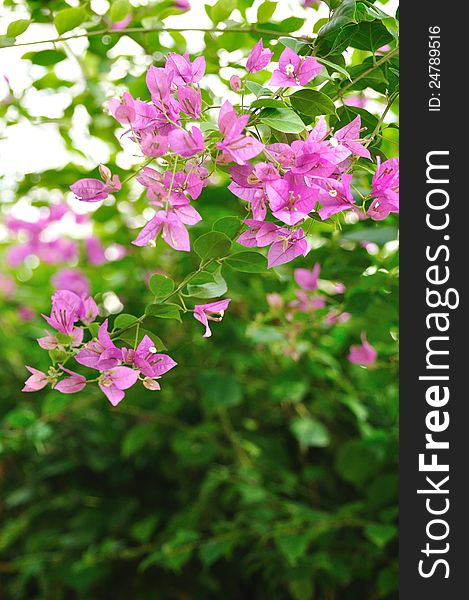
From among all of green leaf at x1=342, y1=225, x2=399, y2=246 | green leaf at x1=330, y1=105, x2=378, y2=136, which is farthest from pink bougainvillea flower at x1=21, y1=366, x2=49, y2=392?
green leaf at x1=342, y1=225, x2=399, y2=246

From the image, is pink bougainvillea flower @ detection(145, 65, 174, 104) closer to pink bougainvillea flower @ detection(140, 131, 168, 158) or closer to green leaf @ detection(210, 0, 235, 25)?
pink bougainvillea flower @ detection(140, 131, 168, 158)

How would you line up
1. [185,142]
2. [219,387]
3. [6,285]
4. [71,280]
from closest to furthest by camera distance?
[185,142] < [219,387] < [71,280] < [6,285]

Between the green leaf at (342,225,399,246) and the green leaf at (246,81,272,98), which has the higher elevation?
the green leaf at (342,225,399,246)

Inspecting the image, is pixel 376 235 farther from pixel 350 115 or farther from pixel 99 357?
pixel 99 357

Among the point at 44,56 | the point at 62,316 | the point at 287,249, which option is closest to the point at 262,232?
the point at 287,249

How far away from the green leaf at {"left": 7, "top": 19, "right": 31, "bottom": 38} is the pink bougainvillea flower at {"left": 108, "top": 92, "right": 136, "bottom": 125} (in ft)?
0.64

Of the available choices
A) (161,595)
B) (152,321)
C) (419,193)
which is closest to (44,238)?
(152,321)

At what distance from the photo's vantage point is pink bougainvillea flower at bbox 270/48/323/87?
16.3 inches

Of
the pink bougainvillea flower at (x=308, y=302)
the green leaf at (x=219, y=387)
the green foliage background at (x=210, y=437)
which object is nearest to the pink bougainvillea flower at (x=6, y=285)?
the green foliage background at (x=210, y=437)

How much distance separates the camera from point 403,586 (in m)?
0.53

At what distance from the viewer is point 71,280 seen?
1233 mm

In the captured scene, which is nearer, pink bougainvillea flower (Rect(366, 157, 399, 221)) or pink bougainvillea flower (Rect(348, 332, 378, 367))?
pink bougainvillea flower (Rect(366, 157, 399, 221))

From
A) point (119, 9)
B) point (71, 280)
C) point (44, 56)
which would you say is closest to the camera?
point (119, 9)

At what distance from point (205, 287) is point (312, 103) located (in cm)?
12
